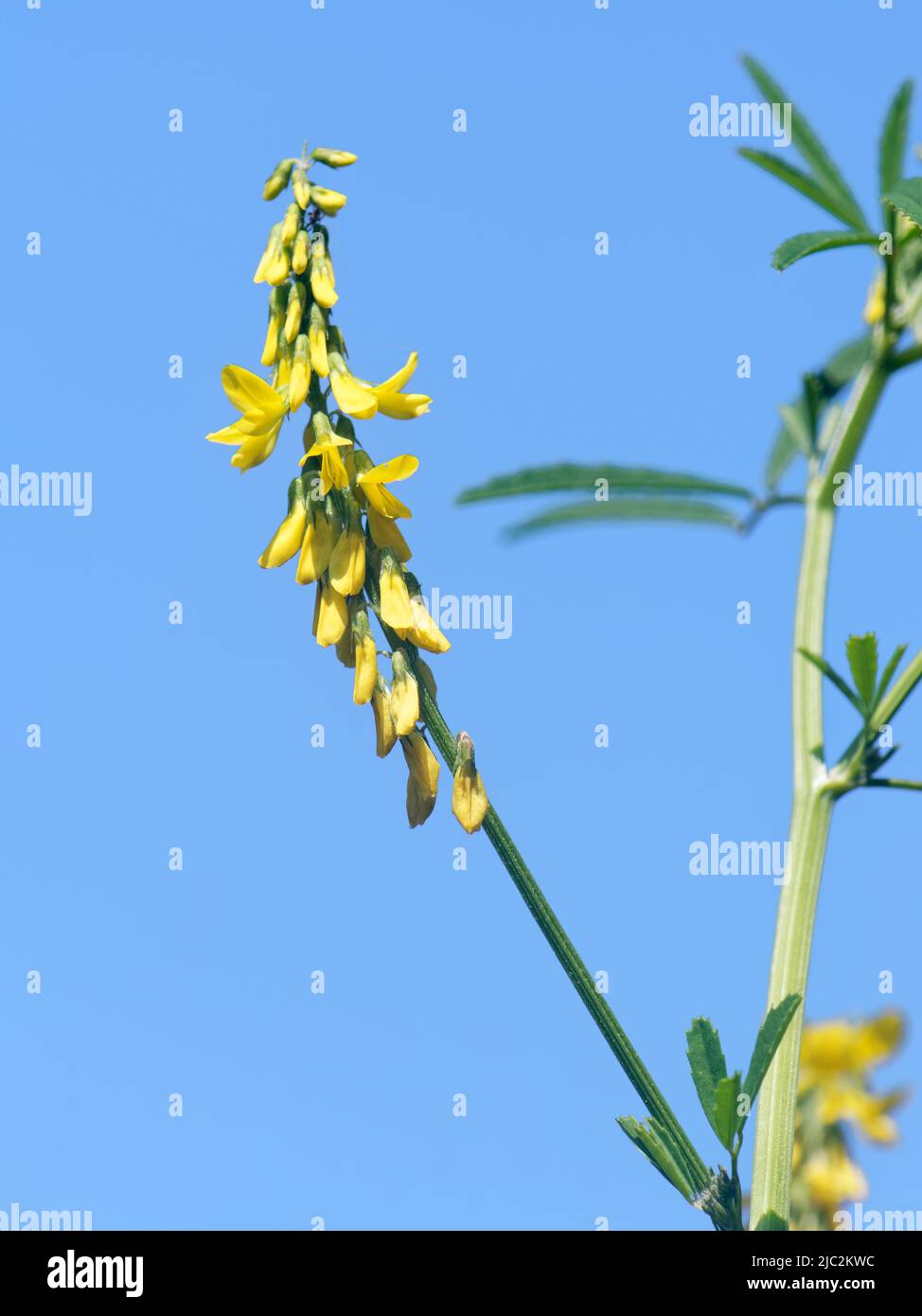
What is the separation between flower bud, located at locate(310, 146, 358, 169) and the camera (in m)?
2.40

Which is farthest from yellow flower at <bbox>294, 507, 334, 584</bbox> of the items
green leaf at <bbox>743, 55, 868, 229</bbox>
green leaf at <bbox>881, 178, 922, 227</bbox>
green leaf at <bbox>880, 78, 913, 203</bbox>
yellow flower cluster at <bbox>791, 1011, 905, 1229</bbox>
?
yellow flower cluster at <bbox>791, 1011, 905, 1229</bbox>

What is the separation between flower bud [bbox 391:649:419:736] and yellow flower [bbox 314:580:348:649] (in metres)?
0.11

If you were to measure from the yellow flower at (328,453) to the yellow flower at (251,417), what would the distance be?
0.22 feet

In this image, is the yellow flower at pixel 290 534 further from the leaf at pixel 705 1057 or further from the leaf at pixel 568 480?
the leaf at pixel 705 1057

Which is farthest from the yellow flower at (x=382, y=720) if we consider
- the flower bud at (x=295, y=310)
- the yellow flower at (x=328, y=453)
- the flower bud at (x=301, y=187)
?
the flower bud at (x=301, y=187)

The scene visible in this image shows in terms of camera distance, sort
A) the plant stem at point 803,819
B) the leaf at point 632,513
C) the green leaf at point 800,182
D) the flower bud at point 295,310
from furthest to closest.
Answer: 1. the leaf at point 632,513
2. the green leaf at point 800,182
3. the flower bud at point 295,310
4. the plant stem at point 803,819

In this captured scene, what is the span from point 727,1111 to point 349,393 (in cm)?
121

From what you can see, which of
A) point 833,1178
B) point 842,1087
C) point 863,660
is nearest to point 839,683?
point 863,660

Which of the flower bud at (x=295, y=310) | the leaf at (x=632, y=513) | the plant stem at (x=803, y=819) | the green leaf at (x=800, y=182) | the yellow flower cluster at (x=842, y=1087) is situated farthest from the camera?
the yellow flower cluster at (x=842, y=1087)

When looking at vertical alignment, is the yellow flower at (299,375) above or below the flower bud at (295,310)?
below

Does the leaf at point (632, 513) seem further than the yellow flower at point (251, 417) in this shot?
Yes

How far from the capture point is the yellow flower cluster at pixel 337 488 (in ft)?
7.45

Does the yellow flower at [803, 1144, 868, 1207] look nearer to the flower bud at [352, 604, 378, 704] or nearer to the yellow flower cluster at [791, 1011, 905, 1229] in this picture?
the yellow flower cluster at [791, 1011, 905, 1229]

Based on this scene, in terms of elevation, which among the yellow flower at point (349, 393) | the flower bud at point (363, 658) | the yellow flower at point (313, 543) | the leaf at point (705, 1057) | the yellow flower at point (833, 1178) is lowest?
the yellow flower at point (833, 1178)
